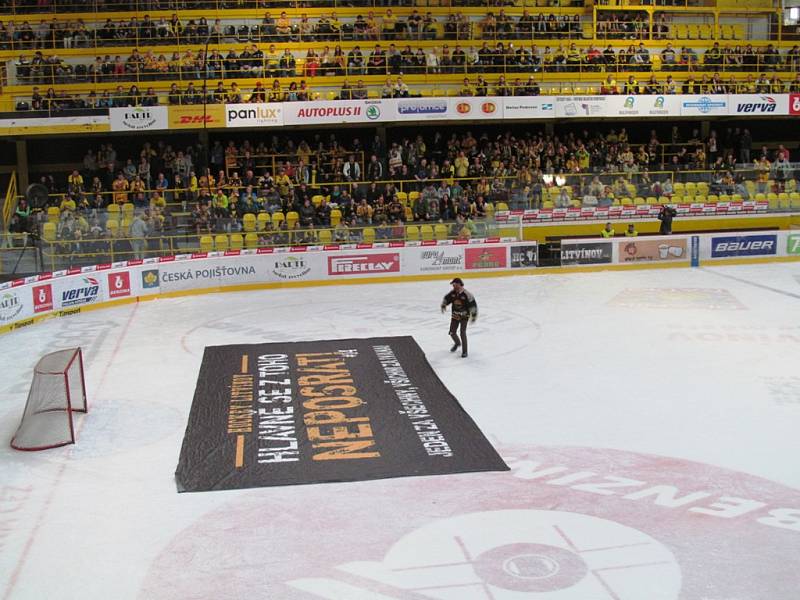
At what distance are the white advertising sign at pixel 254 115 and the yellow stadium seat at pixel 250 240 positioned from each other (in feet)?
24.5

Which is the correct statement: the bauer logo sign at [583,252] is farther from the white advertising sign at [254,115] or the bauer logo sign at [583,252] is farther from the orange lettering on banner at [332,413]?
the orange lettering on banner at [332,413]

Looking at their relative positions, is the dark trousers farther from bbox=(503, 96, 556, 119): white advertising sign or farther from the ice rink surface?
bbox=(503, 96, 556, 119): white advertising sign

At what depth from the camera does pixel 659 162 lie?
38156 millimetres

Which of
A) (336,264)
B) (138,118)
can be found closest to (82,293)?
(336,264)

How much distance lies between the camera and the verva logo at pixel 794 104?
3666cm

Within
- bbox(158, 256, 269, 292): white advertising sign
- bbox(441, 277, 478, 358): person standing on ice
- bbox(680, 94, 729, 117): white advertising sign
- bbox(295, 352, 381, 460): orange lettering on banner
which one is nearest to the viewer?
bbox(295, 352, 381, 460): orange lettering on banner

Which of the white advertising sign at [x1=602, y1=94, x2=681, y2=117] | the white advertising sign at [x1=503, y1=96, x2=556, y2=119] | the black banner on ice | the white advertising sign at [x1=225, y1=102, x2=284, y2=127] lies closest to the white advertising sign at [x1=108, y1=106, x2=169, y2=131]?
the white advertising sign at [x1=225, y1=102, x2=284, y2=127]

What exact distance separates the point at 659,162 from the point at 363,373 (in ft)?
85.0

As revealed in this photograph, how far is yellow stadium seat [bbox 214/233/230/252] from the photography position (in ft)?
84.8

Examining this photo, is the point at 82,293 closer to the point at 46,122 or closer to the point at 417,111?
the point at 46,122

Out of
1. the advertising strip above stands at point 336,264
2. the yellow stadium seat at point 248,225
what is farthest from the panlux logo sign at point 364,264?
the yellow stadium seat at point 248,225

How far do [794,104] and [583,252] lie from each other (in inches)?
573

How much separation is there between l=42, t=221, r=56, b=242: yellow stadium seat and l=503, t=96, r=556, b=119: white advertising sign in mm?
17710

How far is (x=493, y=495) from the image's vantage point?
10.6 meters
